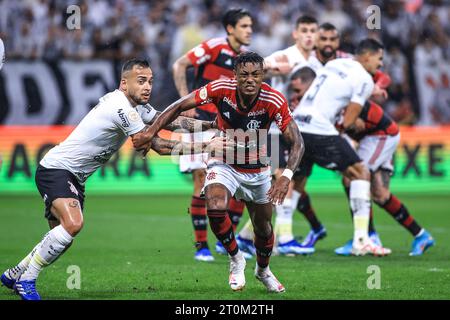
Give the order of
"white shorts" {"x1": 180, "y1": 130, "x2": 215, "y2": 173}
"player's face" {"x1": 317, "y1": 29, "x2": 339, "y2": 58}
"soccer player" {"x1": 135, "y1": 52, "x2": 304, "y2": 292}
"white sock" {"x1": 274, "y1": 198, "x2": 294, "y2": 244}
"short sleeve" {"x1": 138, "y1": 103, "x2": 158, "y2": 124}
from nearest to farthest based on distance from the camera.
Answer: "soccer player" {"x1": 135, "y1": 52, "x2": 304, "y2": 292} → "short sleeve" {"x1": 138, "y1": 103, "x2": 158, "y2": 124} → "white shorts" {"x1": 180, "y1": 130, "x2": 215, "y2": 173} → "white sock" {"x1": 274, "y1": 198, "x2": 294, "y2": 244} → "player's face" {"x1": 317, "y1": 29, "x2": 339, "y2": 58}

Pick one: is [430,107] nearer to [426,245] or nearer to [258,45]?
[258,45]

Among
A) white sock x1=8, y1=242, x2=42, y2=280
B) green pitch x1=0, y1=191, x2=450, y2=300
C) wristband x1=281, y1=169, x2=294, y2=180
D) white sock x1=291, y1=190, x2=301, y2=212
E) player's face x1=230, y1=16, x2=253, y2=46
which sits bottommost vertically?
green pitch x1=0, y1=191, x2=450, y2=300

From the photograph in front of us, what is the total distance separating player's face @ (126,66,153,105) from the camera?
8227mm

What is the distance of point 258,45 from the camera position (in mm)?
21438

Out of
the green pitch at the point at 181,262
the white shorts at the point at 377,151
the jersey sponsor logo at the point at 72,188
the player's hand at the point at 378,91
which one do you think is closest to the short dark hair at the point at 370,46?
the player's hand at the point at 378,91

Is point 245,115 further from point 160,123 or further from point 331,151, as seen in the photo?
point 331,151

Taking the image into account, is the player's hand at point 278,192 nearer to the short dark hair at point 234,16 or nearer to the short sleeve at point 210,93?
the short sleeve at point 210,93

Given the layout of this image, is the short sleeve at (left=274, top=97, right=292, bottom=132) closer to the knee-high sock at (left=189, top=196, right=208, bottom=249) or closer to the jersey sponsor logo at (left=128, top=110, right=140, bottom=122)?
the jersey sponsor logo at (left=128, top=110, right=140, bottom=122)

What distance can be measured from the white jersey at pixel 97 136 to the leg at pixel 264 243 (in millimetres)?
1321

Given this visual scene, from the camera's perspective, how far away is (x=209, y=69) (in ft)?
37.9

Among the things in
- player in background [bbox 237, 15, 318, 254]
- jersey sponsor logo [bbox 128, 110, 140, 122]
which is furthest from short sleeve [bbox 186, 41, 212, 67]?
jersey sponsor logo [bbox 128, 110, 140, 122]

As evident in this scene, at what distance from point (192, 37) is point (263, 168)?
12.2 metres

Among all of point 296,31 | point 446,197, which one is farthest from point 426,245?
point 446,197

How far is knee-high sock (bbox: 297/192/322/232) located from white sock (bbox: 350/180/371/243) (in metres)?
0.83
